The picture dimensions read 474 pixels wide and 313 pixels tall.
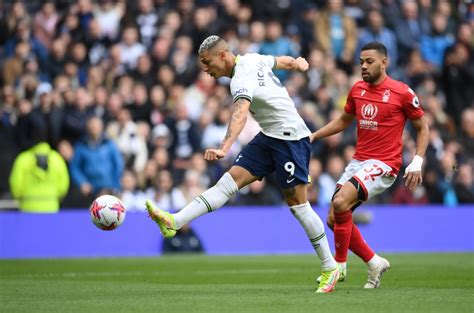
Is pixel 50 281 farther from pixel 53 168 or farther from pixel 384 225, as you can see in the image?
pixel 384 225

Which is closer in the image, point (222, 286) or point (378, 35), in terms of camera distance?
point (222, 286)

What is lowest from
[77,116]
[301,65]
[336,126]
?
[336,126]

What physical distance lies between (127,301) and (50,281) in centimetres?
307

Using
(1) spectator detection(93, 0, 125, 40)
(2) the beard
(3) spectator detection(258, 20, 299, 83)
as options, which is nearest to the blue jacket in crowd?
(1) spectator detection(93, 0, 125, 40)

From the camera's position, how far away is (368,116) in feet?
38.4

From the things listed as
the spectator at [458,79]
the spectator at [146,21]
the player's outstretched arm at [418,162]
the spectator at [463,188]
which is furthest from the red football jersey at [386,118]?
the spectator at [458,79]

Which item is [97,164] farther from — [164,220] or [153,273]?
[164,220]

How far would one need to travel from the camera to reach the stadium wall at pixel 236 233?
19.6 metres

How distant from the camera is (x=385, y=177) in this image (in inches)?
457

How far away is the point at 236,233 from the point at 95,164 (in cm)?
293

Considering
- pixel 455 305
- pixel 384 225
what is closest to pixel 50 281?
pixel 455 305

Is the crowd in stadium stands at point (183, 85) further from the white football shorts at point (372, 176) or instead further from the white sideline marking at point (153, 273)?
the white football shorts at point (372, 176)

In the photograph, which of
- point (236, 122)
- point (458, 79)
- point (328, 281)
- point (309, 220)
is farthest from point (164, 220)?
point (458, 79)

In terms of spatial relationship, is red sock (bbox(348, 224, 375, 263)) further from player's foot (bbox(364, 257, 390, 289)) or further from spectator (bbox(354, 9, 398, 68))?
spectator (bbox(354, 9, 398, 68))
